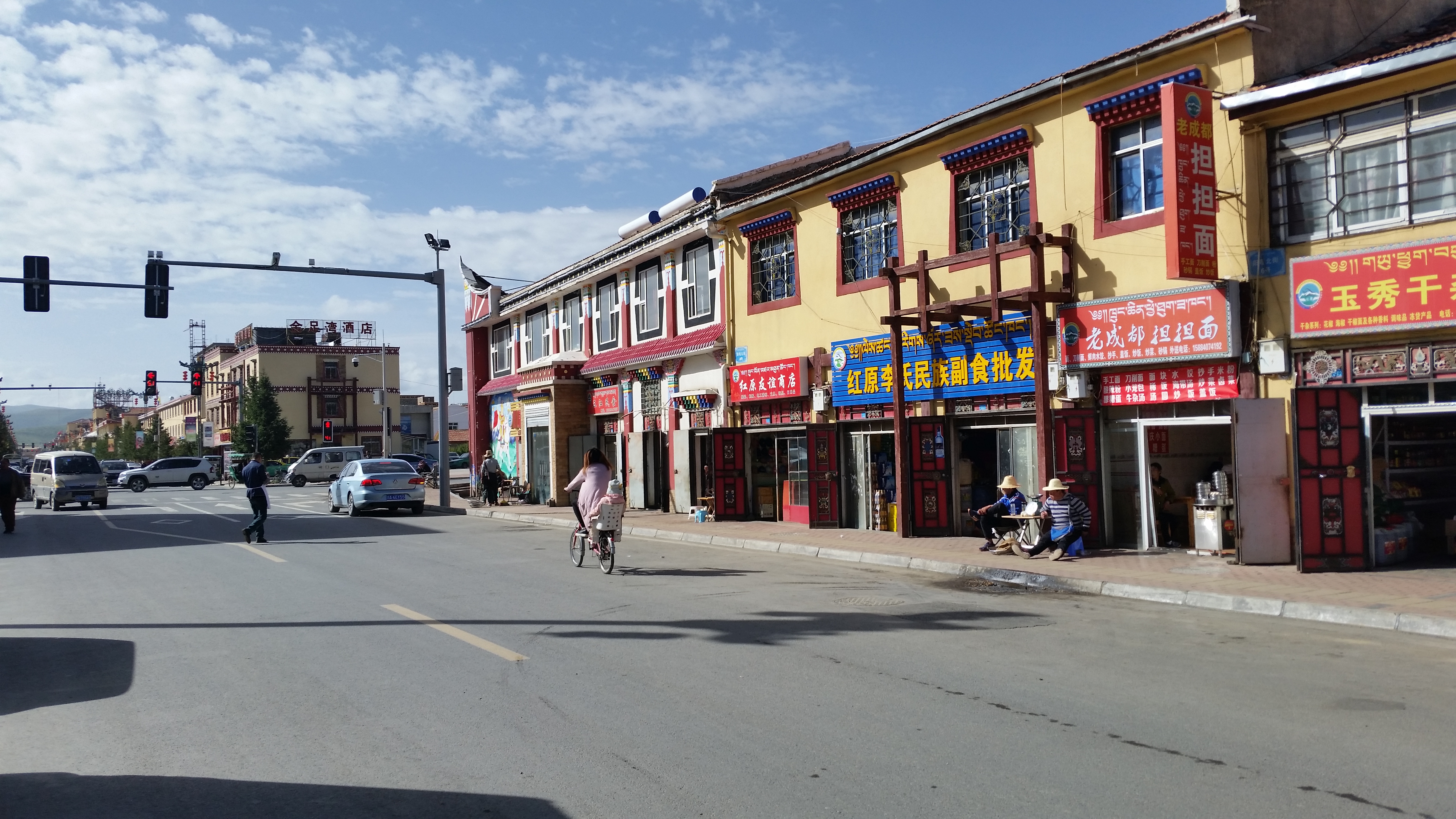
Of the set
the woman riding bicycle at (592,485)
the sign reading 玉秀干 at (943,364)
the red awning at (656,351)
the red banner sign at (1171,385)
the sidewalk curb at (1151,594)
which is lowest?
the sidewalk curb at (1151,594)

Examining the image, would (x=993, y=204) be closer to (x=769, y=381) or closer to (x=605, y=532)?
(x=769, y=381)

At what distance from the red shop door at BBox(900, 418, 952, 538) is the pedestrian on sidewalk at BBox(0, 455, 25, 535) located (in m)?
21.2

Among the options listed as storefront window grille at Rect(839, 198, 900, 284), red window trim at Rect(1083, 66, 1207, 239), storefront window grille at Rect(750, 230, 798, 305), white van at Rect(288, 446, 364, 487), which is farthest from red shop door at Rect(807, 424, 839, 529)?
white van at Rect(288, 446, 364, 487)

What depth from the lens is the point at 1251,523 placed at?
1295 centimetres

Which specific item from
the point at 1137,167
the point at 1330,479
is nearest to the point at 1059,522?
the point at 1330,479

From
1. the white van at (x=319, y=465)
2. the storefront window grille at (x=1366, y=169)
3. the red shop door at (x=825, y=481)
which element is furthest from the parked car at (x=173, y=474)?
the storefront window grille at (x=1366, y=169)

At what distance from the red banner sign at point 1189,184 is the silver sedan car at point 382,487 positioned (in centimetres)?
2171

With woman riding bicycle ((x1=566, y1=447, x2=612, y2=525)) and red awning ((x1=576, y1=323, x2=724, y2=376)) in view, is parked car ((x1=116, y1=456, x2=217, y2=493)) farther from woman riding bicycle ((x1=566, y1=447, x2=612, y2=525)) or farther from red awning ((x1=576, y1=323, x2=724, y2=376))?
woman riding bicycle ((x1=566, y1=447, x2=612, y2=525))

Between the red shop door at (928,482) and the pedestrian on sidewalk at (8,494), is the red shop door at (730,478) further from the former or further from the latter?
the pedestrian on sidewalk at (8,494)

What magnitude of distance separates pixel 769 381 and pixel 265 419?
206 ft

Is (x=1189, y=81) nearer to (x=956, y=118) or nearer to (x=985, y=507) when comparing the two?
(x=956, y=118)

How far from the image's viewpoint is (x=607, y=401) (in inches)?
1167

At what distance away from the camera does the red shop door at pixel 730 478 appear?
23.1m

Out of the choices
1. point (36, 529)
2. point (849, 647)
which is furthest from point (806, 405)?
point (36, 529)
